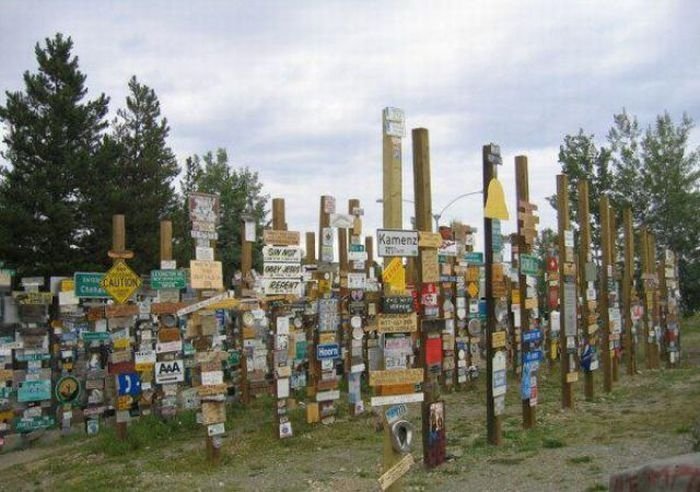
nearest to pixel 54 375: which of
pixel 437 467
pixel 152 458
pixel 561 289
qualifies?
pixel 152 458

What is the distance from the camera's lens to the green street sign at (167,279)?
10.0 m

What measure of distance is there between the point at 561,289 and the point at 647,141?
2887cm

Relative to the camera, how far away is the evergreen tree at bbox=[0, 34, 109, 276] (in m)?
26.0

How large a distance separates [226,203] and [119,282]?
91.1ft

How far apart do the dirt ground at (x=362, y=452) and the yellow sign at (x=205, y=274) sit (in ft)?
7.19

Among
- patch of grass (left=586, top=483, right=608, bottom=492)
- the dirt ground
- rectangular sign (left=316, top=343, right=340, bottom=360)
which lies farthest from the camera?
rectangular sign (left=316, top=343, right=340, bottom=360)

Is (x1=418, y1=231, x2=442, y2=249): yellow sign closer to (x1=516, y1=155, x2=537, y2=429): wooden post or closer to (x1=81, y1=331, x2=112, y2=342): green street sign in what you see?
(x1=516, y1=155, x2=537, y2=429): wooden post

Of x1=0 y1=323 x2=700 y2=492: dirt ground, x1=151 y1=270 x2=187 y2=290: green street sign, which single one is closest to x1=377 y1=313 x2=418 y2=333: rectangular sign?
x1=0 y1=323 x2=700 y2=492: dirt ground

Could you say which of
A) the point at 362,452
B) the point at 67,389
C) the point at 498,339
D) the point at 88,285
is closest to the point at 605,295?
the point at 498,339

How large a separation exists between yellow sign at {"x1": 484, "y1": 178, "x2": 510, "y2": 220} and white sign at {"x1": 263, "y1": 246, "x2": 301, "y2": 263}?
110 inches

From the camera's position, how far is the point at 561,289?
11.0 meters

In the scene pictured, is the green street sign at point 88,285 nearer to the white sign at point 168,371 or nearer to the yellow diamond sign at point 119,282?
→ the yellow diamond sign at point 119,282

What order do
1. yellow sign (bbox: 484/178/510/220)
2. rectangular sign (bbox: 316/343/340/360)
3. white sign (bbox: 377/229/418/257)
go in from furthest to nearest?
1. rectangular sign (bbox: 316/343/340/360)
2. yellow sign (bbox: 484/178/510/220)
3. white sign (bbox: 377/229/418/257)

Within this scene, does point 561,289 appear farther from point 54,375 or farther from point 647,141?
point 647,141
